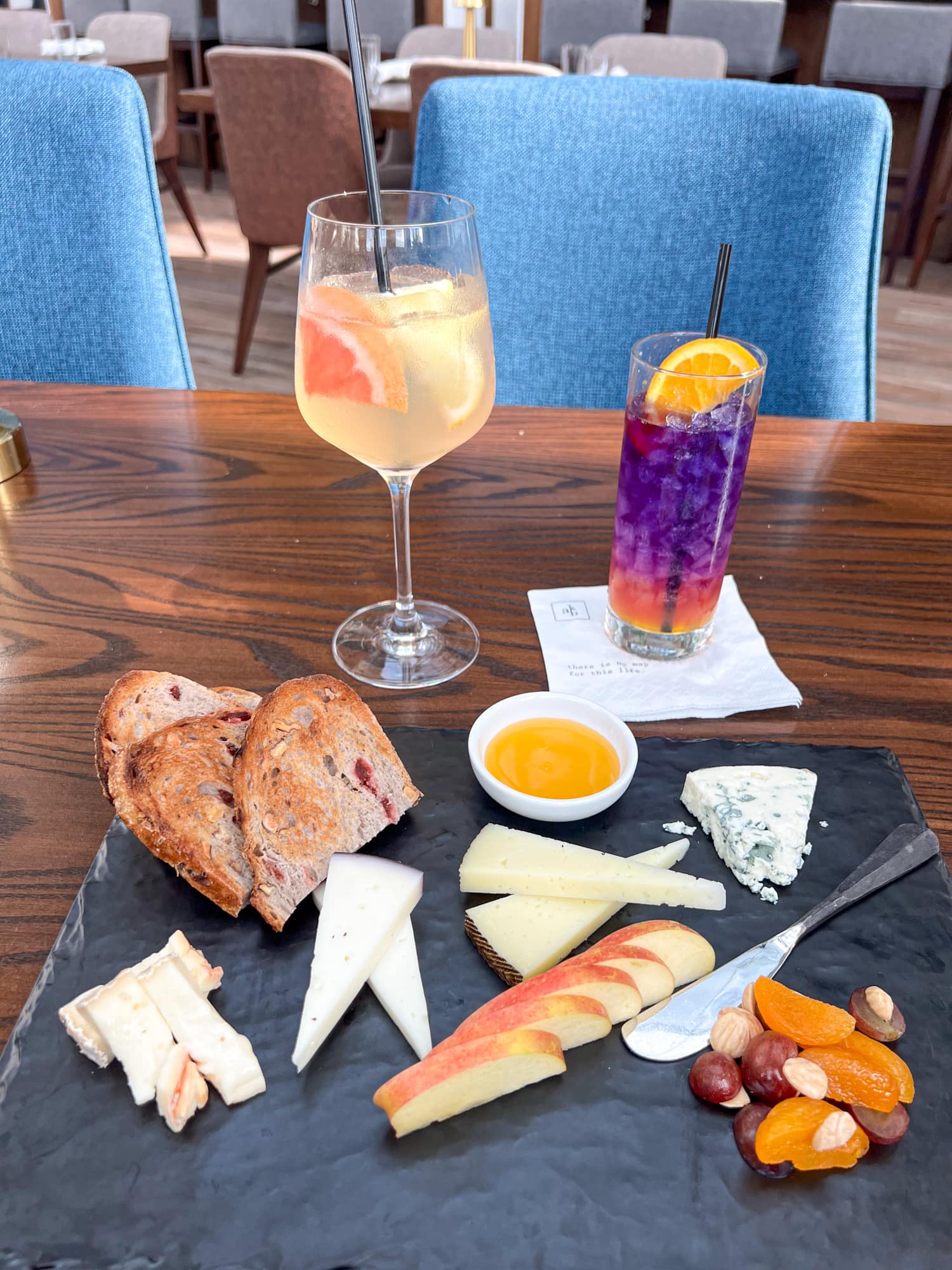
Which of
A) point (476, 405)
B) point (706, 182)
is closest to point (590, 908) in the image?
point (476, 405)

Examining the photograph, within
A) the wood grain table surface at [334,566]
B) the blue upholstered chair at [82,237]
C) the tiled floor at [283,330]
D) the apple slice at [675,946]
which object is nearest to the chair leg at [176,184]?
the tiled floor at [283,330]

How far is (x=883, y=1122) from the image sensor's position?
1.76ft

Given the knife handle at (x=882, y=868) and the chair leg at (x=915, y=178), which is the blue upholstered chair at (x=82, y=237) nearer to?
the knife handle at (x=882, y=868)

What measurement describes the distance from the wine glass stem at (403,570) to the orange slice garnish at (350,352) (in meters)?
0.11

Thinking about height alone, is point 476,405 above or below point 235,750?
above

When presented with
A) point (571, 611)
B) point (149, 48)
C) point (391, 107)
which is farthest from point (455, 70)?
point (571, 611)

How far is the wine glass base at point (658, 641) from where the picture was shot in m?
0.93

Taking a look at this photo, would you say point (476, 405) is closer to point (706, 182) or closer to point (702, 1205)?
point (702, 1205)

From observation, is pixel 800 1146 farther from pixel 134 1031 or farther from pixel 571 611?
pixel 571 611

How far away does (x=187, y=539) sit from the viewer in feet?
3.52

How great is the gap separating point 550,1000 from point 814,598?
0.58 metres

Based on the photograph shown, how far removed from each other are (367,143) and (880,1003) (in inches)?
29.8

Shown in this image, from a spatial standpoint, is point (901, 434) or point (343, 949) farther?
point (901, 434)

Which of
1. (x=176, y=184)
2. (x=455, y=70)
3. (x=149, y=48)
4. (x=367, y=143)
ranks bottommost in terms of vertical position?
(x=176, y=184)
